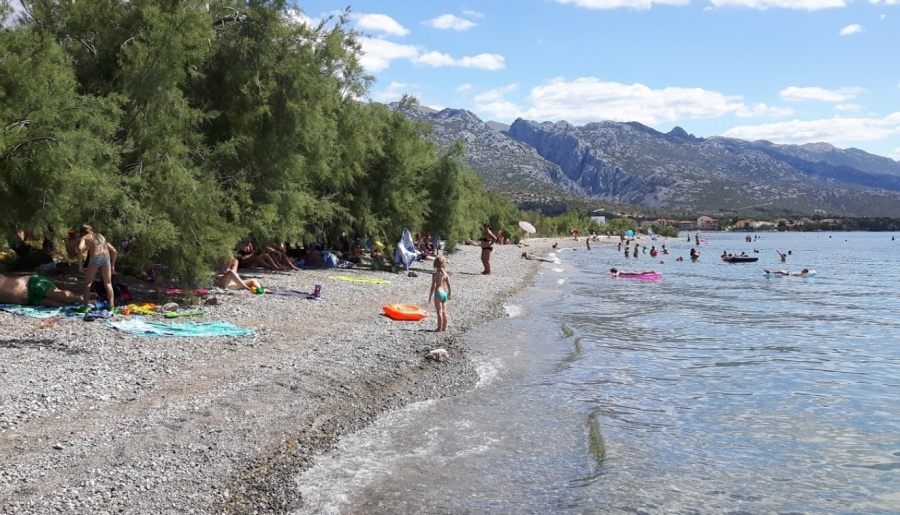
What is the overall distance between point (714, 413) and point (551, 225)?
111 m

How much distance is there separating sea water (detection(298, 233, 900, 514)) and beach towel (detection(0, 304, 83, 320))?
25.2 feet

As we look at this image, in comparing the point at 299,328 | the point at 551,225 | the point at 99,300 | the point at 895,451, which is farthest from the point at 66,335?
the point at 551,225

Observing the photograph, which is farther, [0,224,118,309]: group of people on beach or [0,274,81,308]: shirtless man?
[0,274,81,308]: shirtless man

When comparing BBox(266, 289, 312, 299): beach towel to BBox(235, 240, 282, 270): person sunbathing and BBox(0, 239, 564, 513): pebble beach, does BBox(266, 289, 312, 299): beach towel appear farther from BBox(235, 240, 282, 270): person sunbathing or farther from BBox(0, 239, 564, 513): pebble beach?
BBox(235, 240, 282, 270): person sunbathing

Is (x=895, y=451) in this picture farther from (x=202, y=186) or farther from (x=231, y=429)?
(x=202, y=186)

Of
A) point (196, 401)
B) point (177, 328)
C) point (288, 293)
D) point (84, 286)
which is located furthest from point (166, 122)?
point (196, 401)

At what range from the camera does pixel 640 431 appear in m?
9.86

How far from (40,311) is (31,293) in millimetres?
953

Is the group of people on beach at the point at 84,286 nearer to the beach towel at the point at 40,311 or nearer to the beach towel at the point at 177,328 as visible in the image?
the beach towel at the point at 40,311

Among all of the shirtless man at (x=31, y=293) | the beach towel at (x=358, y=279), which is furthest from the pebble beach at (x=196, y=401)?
the beach towel at (x=358, y=279)

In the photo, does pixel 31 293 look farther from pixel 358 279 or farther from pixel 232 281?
pixel 358 279

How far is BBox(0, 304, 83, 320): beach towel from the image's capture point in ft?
42.9

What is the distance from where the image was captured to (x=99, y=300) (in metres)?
14.4

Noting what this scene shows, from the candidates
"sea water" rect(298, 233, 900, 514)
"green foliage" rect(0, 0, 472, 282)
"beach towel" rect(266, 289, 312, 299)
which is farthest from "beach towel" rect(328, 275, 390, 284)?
"sea water" rect(298, 233, 900, 514)
